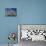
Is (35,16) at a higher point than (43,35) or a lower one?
higher

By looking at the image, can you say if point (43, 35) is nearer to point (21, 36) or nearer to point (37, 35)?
point (37, 35)

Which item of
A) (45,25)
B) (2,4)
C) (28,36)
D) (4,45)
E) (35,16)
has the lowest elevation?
(4,45)

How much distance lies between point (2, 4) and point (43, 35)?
1287 mm

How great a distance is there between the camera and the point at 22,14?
10.4ft

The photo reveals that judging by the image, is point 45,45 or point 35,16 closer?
point 45,45

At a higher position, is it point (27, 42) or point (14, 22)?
point (14, 22)

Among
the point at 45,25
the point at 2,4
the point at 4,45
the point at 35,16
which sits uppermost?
the point at 2,4

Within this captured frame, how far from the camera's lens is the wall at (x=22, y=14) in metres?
3.13

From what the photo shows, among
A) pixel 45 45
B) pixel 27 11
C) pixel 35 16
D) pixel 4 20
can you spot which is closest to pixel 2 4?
pixel 4 20

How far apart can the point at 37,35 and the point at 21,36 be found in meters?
0.39

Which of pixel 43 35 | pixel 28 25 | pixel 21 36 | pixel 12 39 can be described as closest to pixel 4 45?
pixel 12 39

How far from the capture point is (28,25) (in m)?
3.08

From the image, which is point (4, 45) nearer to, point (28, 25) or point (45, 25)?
point (28, 25)

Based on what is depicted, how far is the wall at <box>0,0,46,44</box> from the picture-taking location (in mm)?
3129
